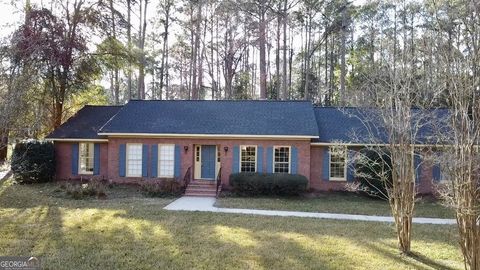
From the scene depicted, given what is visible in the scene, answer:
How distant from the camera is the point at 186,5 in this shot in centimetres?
3350

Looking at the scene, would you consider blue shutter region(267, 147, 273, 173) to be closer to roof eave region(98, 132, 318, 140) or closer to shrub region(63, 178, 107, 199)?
roof eave region(98, 132, 318, 140)

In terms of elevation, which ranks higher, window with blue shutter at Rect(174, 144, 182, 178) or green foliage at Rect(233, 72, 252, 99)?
green foliage at Rect(233, 72, 252, 99)

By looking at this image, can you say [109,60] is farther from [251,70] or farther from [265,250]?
[265,250]

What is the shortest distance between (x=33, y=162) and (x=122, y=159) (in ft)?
14.2

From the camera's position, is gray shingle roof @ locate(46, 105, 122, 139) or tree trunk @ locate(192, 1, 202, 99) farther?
tree trunk @ locate(192, 1, 202, 99)

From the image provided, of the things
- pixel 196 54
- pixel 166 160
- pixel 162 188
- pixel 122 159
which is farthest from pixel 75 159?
pixel 196 54

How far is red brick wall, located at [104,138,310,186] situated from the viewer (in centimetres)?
1770

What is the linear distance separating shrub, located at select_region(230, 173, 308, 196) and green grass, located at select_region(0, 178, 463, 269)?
444 cm

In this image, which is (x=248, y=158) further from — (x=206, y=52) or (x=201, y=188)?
(x=206, y=52)

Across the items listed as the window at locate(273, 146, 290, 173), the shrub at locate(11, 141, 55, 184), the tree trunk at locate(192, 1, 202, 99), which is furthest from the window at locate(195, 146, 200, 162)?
the tree trunk at locate(192, 1, 202, 99)

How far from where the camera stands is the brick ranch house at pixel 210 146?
17.8m

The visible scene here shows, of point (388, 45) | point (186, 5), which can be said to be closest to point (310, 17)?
point (186, 5)

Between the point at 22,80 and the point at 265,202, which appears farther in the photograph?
the point at 265,202

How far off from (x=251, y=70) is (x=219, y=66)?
4340 millimetres
